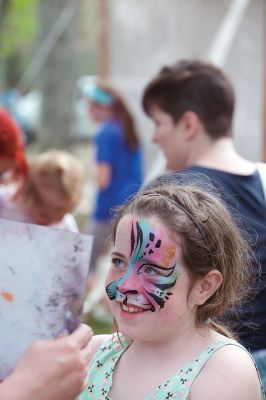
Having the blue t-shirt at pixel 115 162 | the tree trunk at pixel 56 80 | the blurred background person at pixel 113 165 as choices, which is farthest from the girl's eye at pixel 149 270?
the tree trunk at pixel 56 80

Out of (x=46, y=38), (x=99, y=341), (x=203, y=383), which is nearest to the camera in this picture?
(x=203, y=383)

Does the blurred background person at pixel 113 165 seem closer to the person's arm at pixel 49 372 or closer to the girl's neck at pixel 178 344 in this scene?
the girl's neck at pixel 178 344

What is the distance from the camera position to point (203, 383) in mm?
1783

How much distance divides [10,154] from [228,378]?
191 cm

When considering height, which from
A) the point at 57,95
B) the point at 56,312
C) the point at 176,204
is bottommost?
the point at 57,95

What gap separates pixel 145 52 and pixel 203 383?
6658 mm

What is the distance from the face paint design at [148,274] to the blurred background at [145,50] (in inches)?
190

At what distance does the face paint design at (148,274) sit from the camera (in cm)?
184

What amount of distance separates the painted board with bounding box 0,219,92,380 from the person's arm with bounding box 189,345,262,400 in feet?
1.10

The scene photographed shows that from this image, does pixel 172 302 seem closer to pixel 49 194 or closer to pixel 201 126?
pixel 201 126

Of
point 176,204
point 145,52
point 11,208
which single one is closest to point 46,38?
point 145,52

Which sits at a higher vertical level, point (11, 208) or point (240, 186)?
point (240, 186)

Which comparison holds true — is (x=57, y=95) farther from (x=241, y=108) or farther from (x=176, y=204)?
(x=176, y=204)

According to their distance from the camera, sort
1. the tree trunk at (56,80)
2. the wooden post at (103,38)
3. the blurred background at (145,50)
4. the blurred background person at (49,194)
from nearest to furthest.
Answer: the blurred background person at (49,194)
the blurred background at (145,50)
the wooden post at (103,38)
the tree trunk at (56,80)
